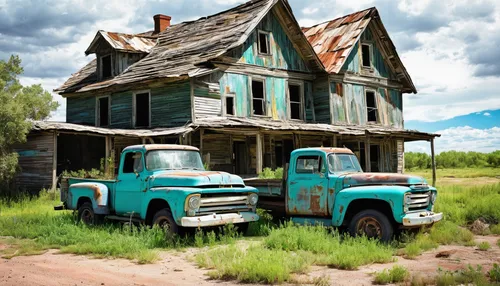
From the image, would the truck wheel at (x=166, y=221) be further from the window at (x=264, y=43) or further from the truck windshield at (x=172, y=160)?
the window at (x=264, y=43)

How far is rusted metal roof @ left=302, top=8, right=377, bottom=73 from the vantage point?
25203 mm

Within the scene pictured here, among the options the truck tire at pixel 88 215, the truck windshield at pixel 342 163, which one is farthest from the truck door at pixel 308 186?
the truck tire at pixel 88 215

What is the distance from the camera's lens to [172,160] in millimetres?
10602

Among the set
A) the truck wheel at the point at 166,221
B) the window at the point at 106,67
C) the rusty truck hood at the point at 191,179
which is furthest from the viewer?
the window at the point at 106,67

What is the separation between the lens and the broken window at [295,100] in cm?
2480

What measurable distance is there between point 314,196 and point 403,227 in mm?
1722

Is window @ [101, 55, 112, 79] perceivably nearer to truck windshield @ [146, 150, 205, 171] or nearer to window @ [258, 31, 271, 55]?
window @ [258, 31, 271, 55]

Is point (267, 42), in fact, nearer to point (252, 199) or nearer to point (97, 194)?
point (97, 194)

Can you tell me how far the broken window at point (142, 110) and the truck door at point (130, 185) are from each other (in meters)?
12.0

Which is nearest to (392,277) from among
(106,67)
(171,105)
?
(171,105)

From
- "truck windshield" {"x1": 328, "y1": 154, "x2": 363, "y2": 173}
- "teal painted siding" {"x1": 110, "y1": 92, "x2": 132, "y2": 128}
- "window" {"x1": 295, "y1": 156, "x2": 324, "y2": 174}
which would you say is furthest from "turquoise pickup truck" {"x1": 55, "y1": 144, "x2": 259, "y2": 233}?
"teal painted siding" {"x1": 110, "y1": 92, "x2": 132, "y2": 128}

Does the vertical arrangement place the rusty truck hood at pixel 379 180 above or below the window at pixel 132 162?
below

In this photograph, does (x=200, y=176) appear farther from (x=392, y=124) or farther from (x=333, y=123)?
(x=392, y=124)

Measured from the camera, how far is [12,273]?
7.30 m
